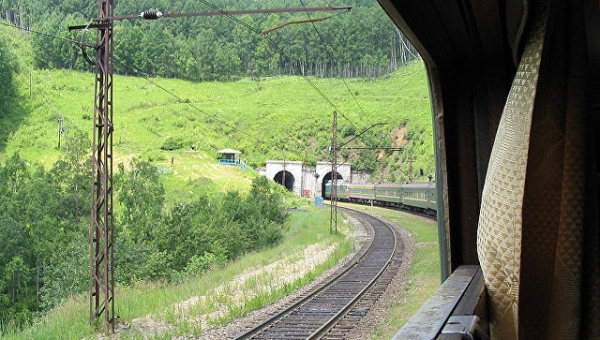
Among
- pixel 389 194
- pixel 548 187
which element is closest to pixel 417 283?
Answer: pixel 548 187

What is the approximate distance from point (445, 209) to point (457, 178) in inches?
12.0

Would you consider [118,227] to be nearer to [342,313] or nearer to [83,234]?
[83,234]

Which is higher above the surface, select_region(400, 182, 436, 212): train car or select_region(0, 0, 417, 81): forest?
select_region(0, 0, 417, 81): forest

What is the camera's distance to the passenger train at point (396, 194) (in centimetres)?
3369

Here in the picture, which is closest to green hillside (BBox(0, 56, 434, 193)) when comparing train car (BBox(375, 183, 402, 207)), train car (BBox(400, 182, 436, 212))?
train car (BBox(375, 183, 402, 207))

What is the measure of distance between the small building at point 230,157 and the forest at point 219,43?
104ft

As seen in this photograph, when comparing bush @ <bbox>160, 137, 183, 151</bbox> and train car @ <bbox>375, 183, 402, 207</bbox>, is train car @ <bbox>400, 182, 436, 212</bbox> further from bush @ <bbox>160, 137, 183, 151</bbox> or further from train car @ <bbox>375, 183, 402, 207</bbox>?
bush @ <bbox>160, 137, 183, 151</bbox>

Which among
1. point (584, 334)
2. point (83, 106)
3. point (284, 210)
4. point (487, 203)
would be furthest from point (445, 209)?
point (83, 106)

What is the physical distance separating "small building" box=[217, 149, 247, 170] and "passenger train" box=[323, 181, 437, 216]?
11.5m

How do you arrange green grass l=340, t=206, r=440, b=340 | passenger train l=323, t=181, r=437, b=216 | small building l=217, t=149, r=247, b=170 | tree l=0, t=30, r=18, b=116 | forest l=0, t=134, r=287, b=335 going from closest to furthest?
green grass l=340, t=206, r=440, b=340 → forest l=0, t=134, r=287, b=335 → passenger train l=323, t=181, r=437, b=216 → small building l=217, t=149, r=247, b=170 → tree l=0, t=30, r=18, b=116

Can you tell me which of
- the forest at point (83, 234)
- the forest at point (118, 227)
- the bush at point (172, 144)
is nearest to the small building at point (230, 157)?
the bush at point (172, 144)

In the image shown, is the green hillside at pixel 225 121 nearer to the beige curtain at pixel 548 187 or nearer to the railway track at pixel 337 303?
the railway track at pixel 337 303

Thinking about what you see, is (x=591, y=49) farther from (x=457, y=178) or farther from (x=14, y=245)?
(x=14, y=245)

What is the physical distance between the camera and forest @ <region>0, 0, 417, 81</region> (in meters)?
103
